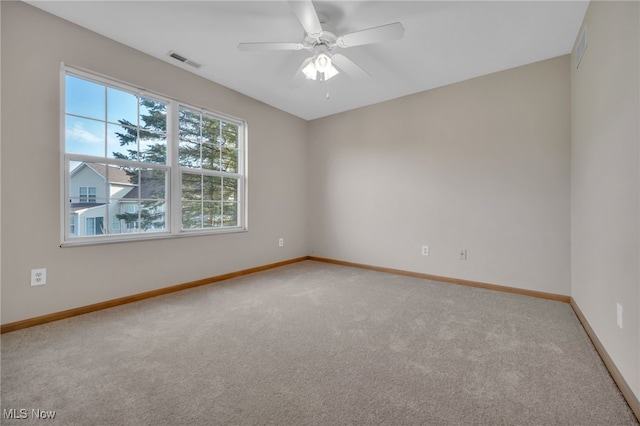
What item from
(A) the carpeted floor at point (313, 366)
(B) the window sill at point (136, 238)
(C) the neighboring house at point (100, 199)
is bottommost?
(A) the carpeted floor at point (313, 366)

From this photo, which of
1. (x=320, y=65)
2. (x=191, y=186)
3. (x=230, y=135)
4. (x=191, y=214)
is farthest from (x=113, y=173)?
(x=320, y=65)

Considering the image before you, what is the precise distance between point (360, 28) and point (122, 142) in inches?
101

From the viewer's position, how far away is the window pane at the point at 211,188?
11.2ft

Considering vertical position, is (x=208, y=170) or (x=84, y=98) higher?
(x=84, y=98)

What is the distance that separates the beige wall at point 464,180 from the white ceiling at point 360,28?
0.39m

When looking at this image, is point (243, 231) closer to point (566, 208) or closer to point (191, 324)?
point (191, 324)

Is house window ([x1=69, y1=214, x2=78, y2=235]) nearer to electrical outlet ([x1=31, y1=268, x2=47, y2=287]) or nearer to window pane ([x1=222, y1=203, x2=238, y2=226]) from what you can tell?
electrical outlet ([x1=31, y1=268, x2=47, y2=287])

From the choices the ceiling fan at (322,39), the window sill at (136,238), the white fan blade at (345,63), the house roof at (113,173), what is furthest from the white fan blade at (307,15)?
the window sill at (136,238)

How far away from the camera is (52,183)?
2.23 metres

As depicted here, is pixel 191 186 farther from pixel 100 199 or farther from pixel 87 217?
pixel 87 217

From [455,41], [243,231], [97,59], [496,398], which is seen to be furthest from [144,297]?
[455,41]

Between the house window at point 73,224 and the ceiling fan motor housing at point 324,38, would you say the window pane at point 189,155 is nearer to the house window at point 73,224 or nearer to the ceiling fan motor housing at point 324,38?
the house window at point 73,224

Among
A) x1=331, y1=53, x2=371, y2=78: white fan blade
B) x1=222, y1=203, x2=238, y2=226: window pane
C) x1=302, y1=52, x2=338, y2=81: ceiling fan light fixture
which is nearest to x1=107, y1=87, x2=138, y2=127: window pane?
x1=222, y1=203, x2=238, y2=226: window pane

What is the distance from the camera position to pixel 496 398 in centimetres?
134
